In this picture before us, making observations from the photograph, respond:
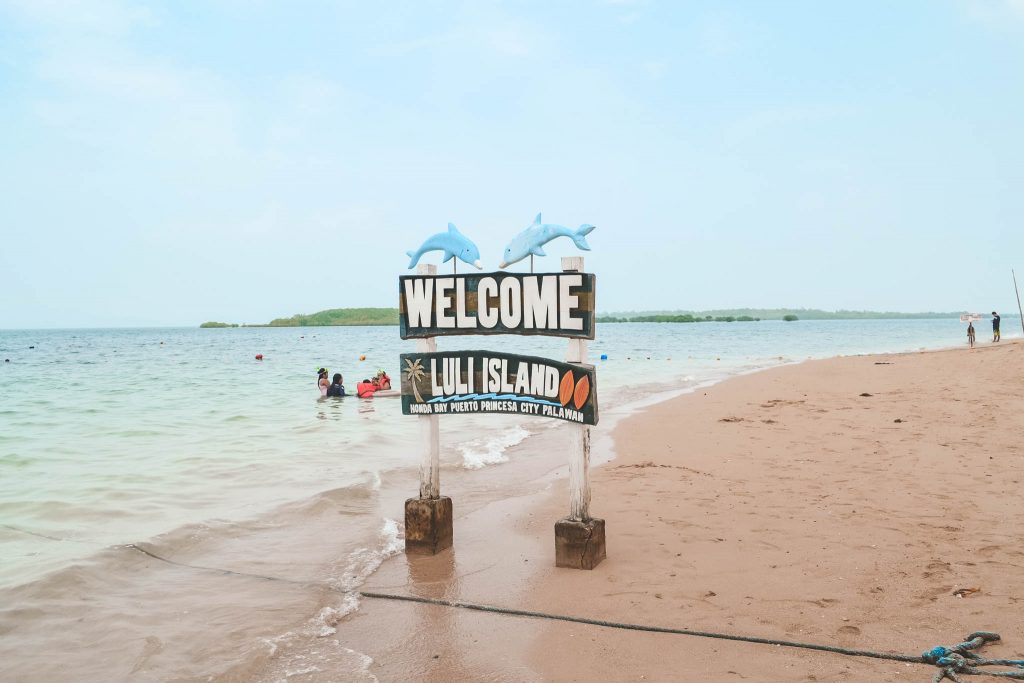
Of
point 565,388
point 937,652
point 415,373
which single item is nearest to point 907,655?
point 937,652

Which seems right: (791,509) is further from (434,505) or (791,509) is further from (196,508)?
(196,508)

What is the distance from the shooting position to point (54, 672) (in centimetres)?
461

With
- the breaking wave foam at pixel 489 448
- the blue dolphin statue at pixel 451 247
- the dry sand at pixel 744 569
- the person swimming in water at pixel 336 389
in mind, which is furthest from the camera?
the person swimming in water at pixel 336 389

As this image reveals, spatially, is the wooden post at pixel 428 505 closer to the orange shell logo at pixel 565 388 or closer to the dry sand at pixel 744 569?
the dry sand at pixel 744 569

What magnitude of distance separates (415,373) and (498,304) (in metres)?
1.10

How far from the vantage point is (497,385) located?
21.0ft

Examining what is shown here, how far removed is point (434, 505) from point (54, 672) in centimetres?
320

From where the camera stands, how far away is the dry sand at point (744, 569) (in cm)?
436

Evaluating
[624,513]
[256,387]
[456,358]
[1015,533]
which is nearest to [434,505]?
[456,358]

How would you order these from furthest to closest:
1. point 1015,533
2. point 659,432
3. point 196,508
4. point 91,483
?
point 659,432 → point 91,483 → point 196,508 → point 1015,533

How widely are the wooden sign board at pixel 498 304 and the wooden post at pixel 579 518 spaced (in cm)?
15

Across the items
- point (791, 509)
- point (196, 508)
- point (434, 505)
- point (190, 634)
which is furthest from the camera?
point (196, 508)

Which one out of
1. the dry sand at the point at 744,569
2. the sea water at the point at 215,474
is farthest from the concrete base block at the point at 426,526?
the sea water at the point at 215,474

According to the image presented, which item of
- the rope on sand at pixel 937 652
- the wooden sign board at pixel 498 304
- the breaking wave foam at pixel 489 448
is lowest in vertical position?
the breaking wave foam at pixel 489 448
